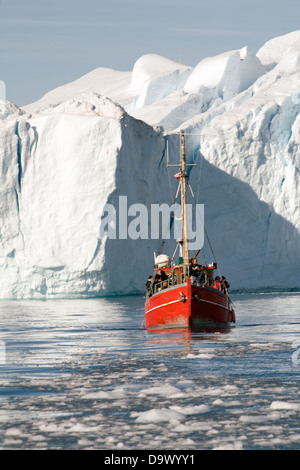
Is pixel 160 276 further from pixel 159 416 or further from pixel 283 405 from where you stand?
pixel 159 416

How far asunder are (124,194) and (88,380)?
3241 cm

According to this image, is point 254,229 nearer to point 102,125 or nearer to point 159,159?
point 159,159

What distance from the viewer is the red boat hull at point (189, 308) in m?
21.2

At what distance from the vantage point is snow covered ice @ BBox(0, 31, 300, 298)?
4216cm

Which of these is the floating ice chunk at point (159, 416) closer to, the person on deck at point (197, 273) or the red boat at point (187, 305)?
the red boat at point (187, 305)

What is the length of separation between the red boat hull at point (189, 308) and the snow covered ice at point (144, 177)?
19.0 m

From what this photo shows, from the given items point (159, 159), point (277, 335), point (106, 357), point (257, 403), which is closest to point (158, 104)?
Answer: point (159, 159)

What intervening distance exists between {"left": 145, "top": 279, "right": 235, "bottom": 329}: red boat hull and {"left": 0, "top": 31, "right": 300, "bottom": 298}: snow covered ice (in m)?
19.0

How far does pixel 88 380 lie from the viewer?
1098 cm

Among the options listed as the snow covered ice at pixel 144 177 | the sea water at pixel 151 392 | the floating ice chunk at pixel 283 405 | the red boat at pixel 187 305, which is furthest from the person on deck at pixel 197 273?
the snow covered ice at pixel 144 177

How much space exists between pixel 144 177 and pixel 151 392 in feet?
121

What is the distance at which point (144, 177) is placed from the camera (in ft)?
152

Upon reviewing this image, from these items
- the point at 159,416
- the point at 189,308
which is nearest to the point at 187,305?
the point at 189,308

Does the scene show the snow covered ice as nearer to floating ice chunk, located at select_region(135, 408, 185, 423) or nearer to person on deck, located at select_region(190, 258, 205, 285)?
person on deck, located at select_region(190, 258, 205, 285)
